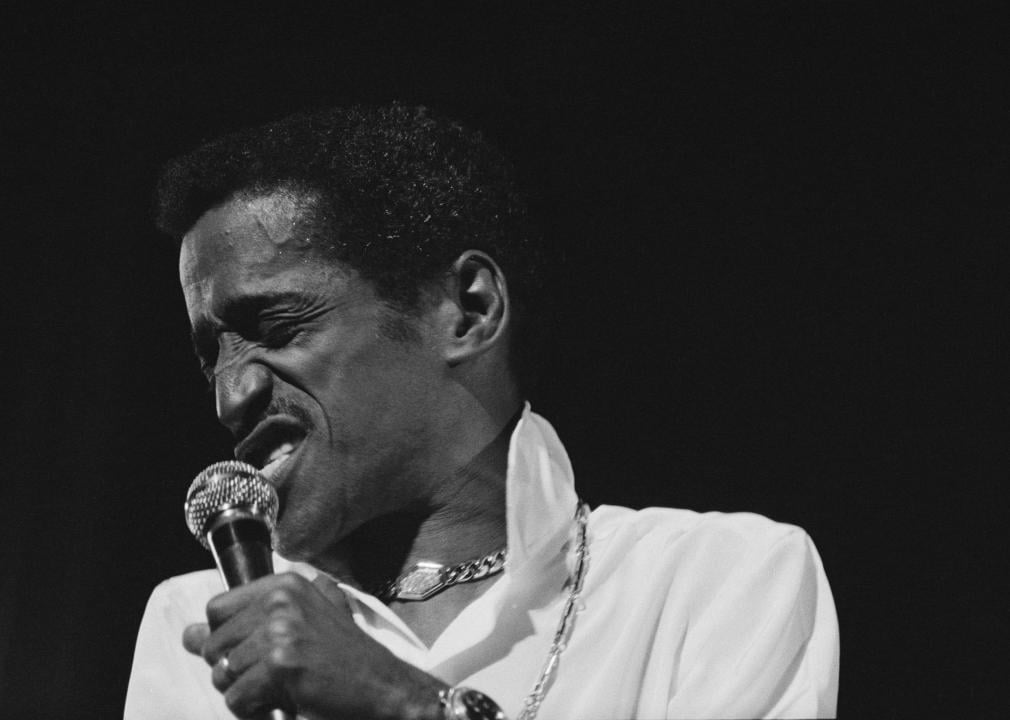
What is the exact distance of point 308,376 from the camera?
1.62 metres

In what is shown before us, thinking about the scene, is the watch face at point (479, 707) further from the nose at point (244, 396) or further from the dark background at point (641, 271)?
the dark background at point (641, 271)

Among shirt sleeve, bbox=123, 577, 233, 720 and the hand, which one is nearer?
the hand

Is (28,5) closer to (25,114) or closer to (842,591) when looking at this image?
(25,114)

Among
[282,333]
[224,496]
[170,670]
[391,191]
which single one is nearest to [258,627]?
[224,496]

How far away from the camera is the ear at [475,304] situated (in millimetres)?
1730

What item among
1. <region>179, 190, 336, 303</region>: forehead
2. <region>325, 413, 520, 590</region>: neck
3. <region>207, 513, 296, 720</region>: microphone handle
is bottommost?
<region>325, 413, 520, 590</region>: neck

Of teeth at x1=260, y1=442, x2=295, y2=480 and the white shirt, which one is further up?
teeth at x1=260, y1=442, x2=295, y2=480

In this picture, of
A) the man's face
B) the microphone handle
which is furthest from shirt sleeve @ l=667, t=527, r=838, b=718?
the microphone handle

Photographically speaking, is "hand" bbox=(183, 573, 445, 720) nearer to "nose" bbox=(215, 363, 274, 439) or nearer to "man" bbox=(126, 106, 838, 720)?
"man" bbox=(126, 106, 838, 720)

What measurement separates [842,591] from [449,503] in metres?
0.63

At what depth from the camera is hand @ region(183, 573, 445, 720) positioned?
1.17 metres

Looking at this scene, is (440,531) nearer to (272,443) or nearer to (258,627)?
(272,443)

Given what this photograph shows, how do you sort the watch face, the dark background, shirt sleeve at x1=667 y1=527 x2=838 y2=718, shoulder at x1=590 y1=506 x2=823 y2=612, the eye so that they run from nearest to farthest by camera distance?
the watch face → shirt sleeve at x1=667 y1=527 x2=838 y2=718 → shoulder at x1=590 y1=506 x2=823 y2=612 → the eye → the dark background

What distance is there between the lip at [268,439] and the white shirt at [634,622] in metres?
0.21
